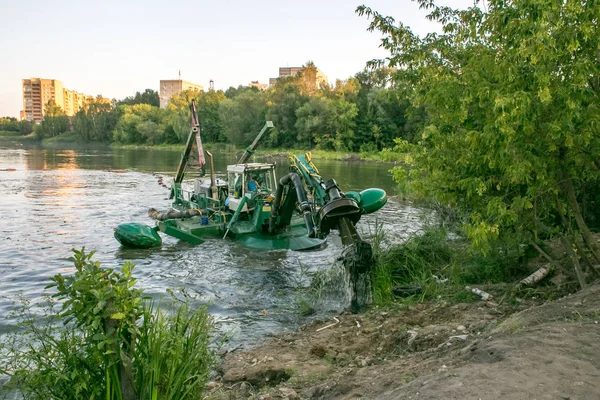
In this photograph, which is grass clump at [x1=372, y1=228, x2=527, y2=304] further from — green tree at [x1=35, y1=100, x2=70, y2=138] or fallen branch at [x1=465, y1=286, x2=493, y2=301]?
green tree at [x1=35, y1=100, x2=70, y2=138]

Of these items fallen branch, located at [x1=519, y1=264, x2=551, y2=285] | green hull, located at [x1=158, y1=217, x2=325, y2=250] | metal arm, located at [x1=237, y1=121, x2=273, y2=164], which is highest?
metal arm, located at [x1=237, y1=121, x2=273, y2=164]

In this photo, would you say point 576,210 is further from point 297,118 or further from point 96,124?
point 96,124

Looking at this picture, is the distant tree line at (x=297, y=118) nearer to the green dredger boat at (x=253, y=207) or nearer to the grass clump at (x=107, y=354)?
the green dredger boat at (x=253, y=207)

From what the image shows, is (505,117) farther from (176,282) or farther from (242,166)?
(242,166)

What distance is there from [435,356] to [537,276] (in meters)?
4.02

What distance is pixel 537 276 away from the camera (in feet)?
29.5

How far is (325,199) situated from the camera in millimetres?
11695

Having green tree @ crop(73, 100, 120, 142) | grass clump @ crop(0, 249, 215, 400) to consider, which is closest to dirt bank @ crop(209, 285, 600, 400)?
grass clump @ crop(0, 249, 215, 400)

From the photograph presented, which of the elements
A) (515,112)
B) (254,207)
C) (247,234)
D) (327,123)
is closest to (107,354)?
(515,112)

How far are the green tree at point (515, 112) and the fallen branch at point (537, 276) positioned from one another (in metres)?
0.94

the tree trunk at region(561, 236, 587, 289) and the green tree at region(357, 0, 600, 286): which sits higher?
the green tree at region(357, 0, 600, 286)

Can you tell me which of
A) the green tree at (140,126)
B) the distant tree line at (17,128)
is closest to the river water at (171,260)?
the green tree at (140,126)

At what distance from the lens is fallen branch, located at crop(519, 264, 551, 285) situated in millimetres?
8855

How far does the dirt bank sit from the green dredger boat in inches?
148
